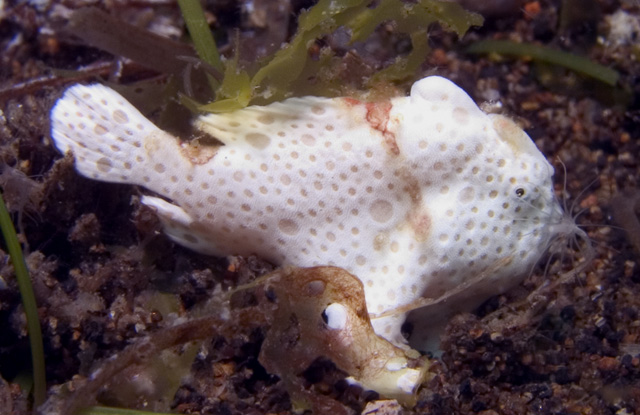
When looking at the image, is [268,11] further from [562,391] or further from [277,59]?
[562,391]

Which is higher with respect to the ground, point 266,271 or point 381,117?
point 381,117

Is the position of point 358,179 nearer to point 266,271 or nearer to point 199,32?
point 266,271

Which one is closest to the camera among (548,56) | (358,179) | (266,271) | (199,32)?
(358,179)

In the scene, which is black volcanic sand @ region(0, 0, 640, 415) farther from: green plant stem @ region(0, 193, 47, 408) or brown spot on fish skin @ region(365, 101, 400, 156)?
brown spot on fish skin @ region(365, 101, 400, 156)

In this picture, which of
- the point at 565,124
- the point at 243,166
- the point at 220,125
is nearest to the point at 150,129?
the point at 220,125

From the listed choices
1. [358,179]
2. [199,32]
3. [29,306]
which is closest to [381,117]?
[358,179]

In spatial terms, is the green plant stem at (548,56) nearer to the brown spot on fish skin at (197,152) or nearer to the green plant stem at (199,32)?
the green plant stem at (199,32)
